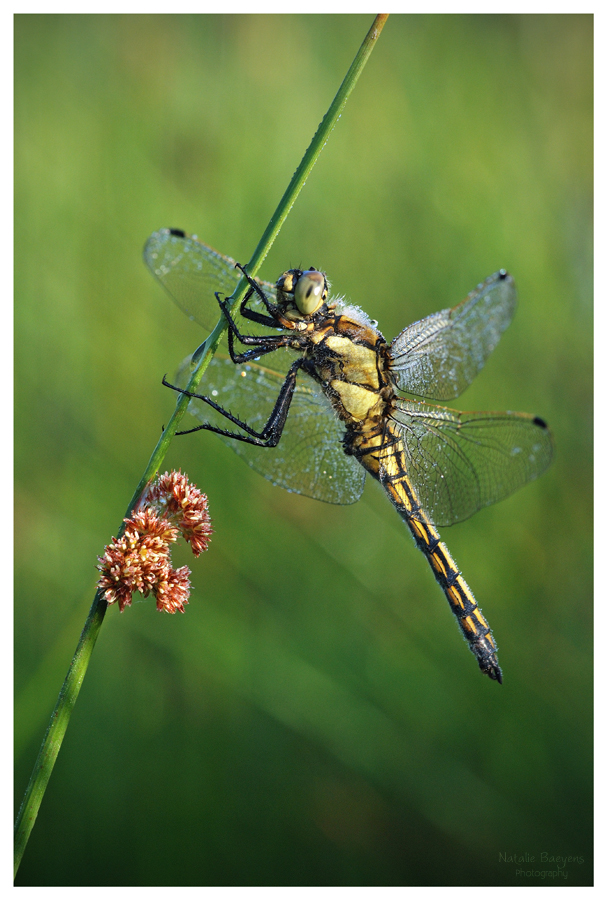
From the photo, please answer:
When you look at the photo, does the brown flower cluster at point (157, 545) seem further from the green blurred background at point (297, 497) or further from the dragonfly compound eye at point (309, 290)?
the green blurred background at point (297, 497)

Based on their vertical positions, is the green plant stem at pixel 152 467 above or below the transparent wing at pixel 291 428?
below

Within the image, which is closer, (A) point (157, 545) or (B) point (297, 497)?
(A) point (157, 545)

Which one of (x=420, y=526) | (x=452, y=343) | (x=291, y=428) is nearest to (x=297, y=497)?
(x=291, y=428)

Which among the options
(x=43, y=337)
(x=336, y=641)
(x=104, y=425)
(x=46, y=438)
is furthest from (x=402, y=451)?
(x=43, y=337)

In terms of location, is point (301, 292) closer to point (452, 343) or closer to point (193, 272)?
point (193, 272)

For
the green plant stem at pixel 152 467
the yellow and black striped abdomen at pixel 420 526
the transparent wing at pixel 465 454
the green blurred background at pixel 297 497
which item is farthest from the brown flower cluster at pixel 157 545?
the green blurred background at pixel 297 497

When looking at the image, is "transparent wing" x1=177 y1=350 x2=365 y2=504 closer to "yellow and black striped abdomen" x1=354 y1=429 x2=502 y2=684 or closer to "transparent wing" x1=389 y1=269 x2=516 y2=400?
"yellow and black striped abdomen" x1=354 y1=429 x2=502 y2=684

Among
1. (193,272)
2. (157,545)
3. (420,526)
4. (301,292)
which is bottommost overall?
(157,545)
